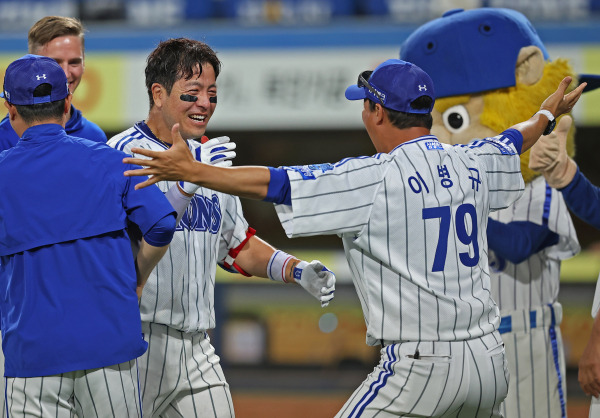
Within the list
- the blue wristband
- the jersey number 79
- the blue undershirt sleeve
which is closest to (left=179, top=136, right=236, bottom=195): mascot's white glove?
the blue undershirt sleeve

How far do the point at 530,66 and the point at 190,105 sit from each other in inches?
67.1

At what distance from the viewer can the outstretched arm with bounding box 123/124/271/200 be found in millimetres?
2486

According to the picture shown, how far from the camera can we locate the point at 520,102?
13.5 ft

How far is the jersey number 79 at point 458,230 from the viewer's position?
2.73 m

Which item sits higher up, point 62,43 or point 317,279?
point 62,43

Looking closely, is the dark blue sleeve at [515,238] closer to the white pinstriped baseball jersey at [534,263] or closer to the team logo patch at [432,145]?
the white pinstriped baseball jersey at [534,263]

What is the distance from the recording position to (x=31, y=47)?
12.7 ft

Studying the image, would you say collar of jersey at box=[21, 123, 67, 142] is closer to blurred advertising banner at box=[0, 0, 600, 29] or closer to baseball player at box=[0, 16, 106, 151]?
baseball player at box=[0, 16, 106, 151]

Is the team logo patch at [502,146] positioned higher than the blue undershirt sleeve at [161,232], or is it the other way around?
the team logo patch at [502,146]

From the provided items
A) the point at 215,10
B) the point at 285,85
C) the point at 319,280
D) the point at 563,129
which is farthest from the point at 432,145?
the point at 215,10

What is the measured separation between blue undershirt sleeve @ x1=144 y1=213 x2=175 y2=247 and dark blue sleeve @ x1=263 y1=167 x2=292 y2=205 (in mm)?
299

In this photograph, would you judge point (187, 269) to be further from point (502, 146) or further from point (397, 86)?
point (502, 146)

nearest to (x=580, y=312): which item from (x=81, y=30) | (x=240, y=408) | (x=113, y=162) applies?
(x=240, y=408)

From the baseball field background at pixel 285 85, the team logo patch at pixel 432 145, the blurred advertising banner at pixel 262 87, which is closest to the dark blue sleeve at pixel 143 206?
the team logo patch at pixel 432 145
